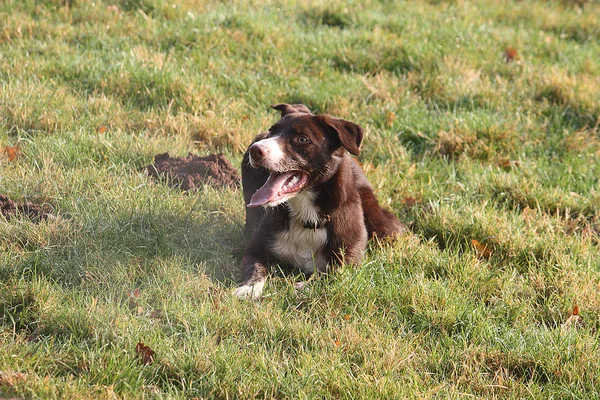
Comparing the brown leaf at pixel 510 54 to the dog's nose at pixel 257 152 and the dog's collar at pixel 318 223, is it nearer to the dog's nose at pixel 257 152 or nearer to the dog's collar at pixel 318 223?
the dog's collar at pixel 318 223

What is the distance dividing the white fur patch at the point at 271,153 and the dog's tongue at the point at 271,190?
0.18 m

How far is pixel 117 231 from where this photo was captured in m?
5.04

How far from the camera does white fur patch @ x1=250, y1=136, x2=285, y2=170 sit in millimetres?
4551

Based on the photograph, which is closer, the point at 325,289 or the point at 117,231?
the point at 325,289

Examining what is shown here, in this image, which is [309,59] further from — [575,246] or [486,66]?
[575,246]

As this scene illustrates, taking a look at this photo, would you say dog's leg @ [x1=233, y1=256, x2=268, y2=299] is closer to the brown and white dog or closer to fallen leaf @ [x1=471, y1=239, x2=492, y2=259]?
the brown and white dog

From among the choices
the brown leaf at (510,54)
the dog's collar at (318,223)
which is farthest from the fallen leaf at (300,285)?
the brown leaf at (510,54)

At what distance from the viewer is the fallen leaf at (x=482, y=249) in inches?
215

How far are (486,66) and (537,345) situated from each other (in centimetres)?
520

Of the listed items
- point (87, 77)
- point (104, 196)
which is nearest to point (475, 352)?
point (104, 196)

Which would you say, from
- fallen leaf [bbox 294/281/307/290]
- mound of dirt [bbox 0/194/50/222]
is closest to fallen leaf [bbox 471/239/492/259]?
fallen leaf [bbox 294/281/307/290]

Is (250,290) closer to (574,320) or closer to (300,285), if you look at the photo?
(300,285)

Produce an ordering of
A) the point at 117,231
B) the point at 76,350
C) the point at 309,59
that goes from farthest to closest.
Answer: the point at 309,59 < the point at 117,231 < the point at 76,350

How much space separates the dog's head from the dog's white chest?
0.18 meters
